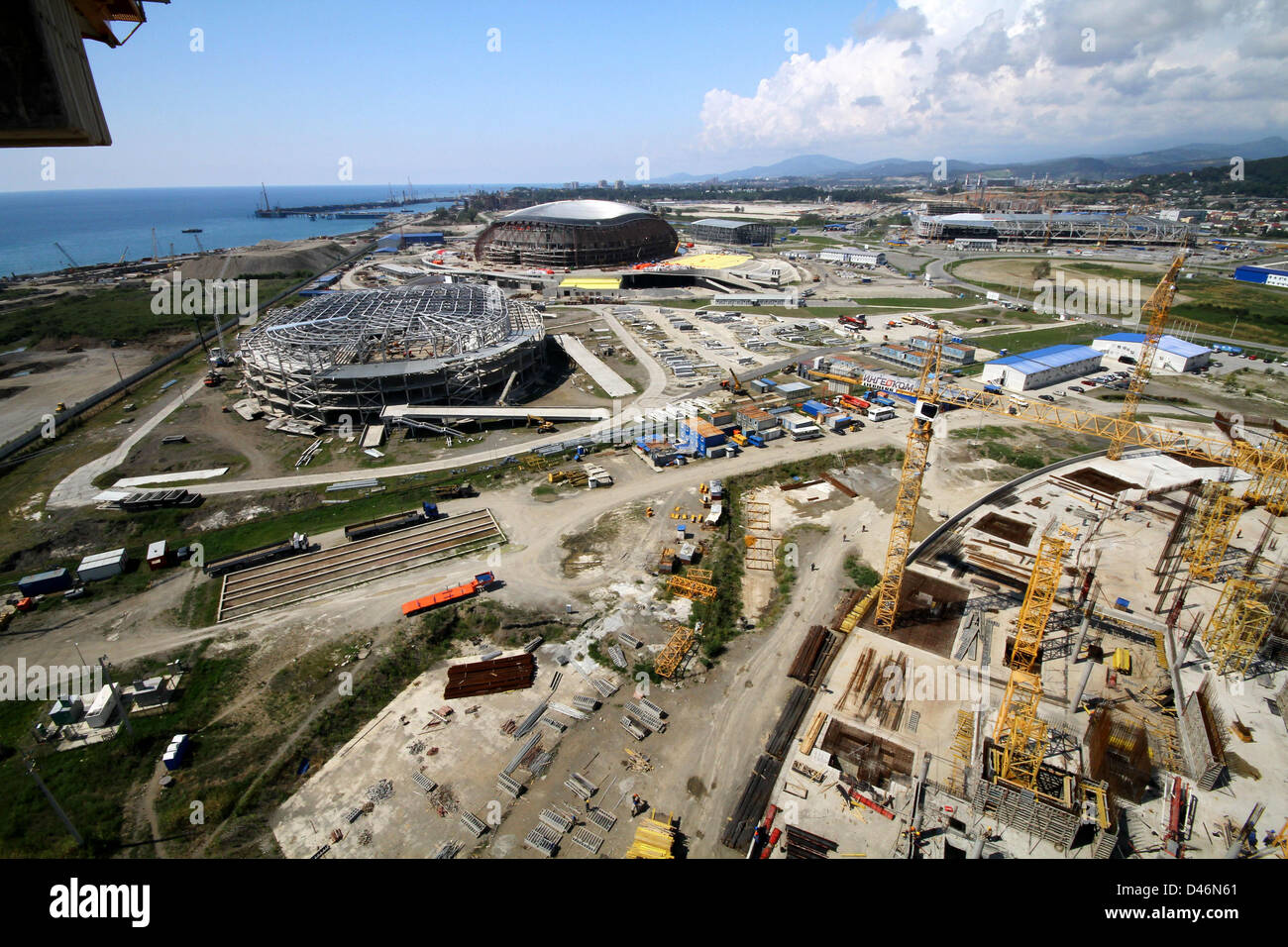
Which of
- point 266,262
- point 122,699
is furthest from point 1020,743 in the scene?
point 266,262

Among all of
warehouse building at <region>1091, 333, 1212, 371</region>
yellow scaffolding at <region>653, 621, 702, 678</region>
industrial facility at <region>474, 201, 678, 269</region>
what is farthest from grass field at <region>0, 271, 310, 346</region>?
warehouse building at <region>1091, 333, 1212, 371</region>

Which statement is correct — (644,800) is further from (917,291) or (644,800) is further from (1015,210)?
(1015,210)

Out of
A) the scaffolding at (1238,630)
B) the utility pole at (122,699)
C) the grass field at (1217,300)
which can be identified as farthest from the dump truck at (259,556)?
the grass field at (1217,300)

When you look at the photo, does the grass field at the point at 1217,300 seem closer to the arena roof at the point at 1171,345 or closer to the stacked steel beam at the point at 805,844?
the arena roof at the point at 1171,345

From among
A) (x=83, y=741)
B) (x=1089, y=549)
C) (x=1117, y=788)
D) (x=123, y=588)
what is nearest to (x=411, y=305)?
(x=123, y=588)

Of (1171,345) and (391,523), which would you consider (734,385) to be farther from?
(1171,345)
